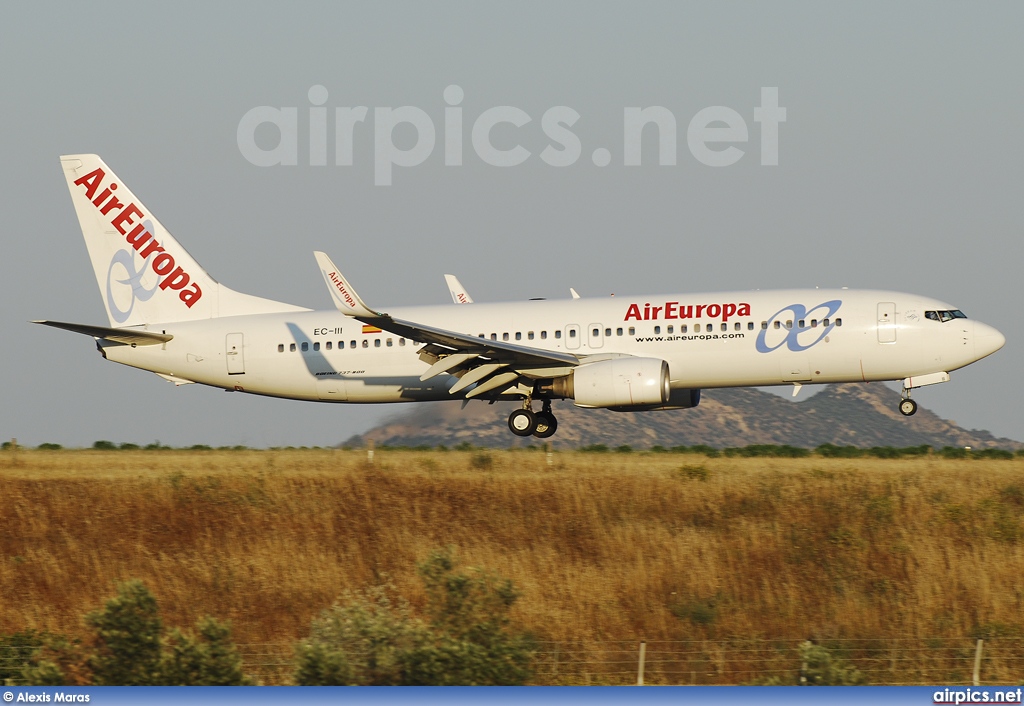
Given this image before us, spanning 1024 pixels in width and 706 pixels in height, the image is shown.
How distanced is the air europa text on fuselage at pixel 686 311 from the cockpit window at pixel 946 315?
4.63 metres

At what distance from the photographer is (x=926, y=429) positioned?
263 feet

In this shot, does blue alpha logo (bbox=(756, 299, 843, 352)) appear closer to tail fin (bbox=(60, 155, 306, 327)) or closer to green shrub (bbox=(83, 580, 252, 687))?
tail fin (bbox=(60, 155, 306, 327))

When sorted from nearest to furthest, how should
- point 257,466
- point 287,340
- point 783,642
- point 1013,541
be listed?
point 783,642
point 1013,541
point 257,466
point 287,340

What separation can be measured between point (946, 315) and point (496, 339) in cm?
1176

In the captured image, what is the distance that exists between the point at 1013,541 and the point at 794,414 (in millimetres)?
58611

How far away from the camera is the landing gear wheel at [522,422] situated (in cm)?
3416

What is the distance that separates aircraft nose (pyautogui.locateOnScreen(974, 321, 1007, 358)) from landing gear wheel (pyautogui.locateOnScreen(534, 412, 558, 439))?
11.2 meters

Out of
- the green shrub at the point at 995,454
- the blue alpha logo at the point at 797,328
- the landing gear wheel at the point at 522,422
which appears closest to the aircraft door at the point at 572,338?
the landing gear wheel at the point at 522,422

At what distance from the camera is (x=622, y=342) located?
108ft

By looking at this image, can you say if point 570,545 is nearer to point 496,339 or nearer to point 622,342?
point 622,342

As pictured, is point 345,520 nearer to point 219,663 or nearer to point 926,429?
point 219,663

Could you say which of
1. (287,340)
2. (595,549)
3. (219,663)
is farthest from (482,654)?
(287,340)

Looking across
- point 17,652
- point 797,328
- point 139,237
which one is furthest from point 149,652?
point 139,237

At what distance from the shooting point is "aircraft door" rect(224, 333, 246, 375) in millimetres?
35625
